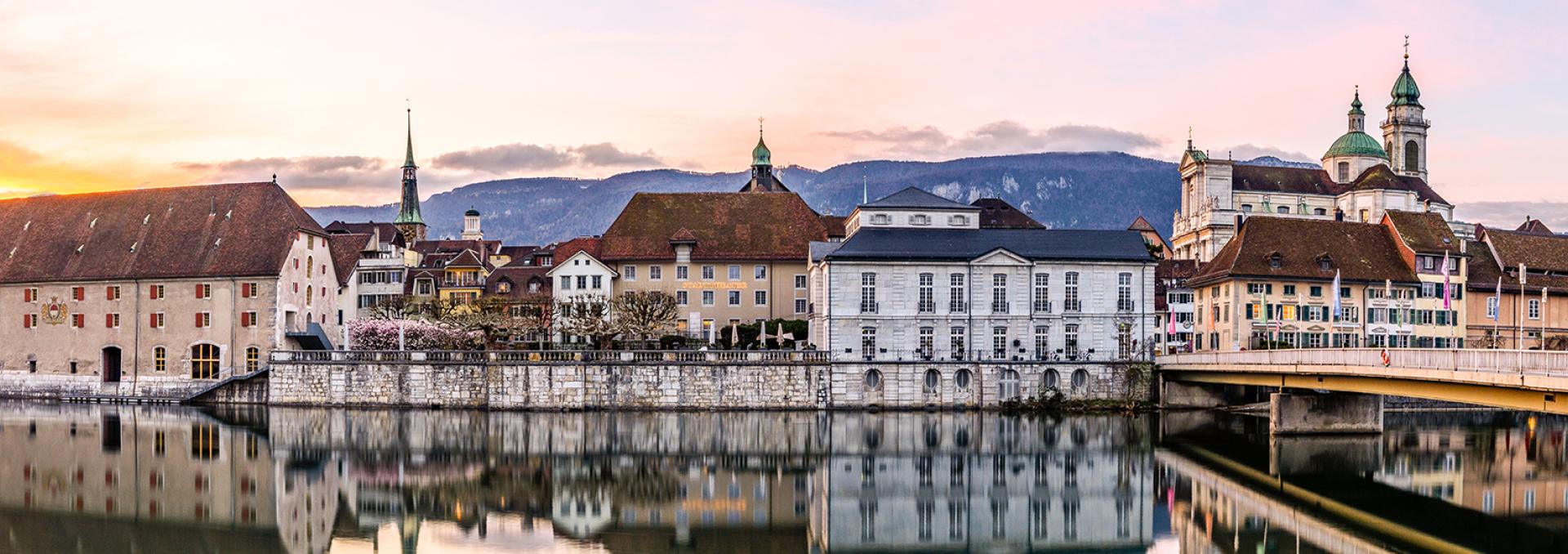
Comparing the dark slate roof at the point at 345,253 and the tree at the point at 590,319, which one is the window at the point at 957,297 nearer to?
the tree at the point at 590,319

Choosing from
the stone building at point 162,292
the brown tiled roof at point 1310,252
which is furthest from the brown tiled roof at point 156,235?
the brown tiled roof at point 1310,252

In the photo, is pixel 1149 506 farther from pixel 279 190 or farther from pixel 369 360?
pixel 279 190

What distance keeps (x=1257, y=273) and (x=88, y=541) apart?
61.5m

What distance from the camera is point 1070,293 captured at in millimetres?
75188

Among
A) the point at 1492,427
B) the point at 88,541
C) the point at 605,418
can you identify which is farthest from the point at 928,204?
the point at 88,541

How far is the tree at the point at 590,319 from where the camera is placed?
7756 centimetres

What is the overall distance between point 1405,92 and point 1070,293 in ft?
273

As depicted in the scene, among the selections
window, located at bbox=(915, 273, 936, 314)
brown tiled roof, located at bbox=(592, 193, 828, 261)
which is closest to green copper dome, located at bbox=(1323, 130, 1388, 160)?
brown tiled roof, located at bbox=(592, 193, 828, 261)

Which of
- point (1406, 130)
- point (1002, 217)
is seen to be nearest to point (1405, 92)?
point (1406, 130)

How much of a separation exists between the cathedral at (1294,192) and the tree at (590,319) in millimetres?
51444

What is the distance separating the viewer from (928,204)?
7744 cm

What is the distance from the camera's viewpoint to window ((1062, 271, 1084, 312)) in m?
75.1

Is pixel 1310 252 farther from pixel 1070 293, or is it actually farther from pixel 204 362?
pixel 204 362

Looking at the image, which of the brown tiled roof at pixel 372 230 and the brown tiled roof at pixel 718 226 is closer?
the brown tiled roof at pixel 718 226
